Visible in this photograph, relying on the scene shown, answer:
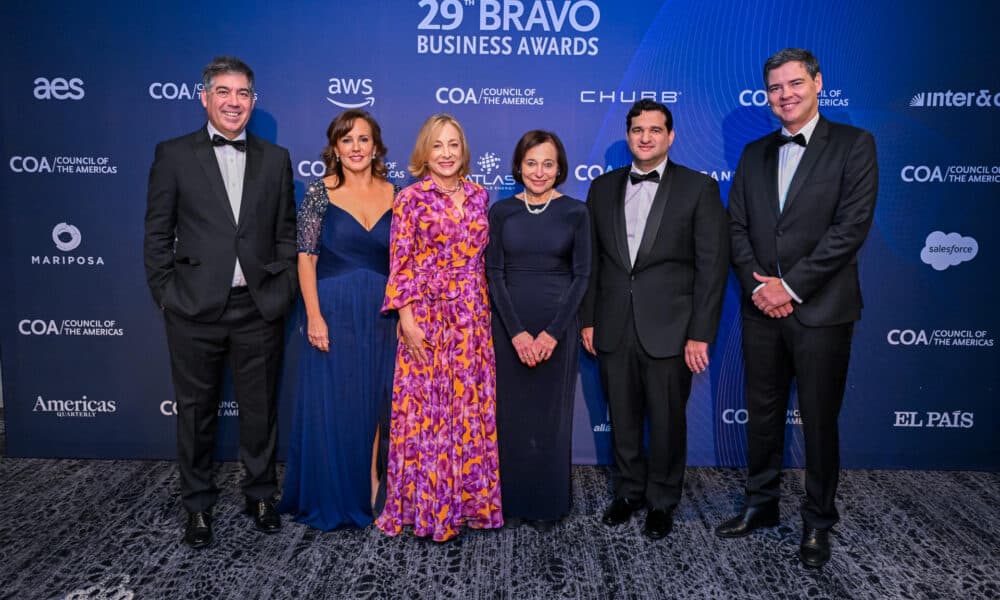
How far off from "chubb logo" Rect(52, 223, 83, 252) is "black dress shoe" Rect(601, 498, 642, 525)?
3.35 metres

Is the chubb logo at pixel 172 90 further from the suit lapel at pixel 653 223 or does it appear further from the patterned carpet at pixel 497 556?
the suit lapel at pixel 653 223

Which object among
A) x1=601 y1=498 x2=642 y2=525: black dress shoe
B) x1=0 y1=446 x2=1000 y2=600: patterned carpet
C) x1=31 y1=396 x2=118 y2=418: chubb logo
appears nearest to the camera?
x1=0 y1=446 x2=1000 y2=600: patterned carpet

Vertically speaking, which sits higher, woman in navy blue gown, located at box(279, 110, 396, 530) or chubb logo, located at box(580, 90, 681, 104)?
chubb logo, located at box(580, 90, 681, 104)

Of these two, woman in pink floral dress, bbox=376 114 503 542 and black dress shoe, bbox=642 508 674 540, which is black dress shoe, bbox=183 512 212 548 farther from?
black dress shoe, bbox=642 508 674 540

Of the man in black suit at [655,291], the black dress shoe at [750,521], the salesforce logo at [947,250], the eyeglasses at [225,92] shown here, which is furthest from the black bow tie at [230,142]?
the salesforce logo at [947,250]

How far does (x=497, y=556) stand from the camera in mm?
3002

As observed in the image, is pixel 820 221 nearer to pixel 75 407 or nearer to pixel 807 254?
pixel 807 254

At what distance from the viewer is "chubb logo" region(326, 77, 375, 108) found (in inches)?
153

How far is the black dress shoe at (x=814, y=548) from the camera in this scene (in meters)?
2.95

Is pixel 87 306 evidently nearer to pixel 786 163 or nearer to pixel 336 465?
pixel 336 465

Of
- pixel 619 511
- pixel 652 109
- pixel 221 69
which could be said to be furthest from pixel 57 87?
pixel 619 511

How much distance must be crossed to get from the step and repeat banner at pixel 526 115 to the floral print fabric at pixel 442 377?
1081mm

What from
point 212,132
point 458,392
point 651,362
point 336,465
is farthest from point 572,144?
point 336,465

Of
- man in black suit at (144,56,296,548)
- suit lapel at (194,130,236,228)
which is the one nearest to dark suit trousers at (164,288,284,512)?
man in black suit at (144,56,296,548)
